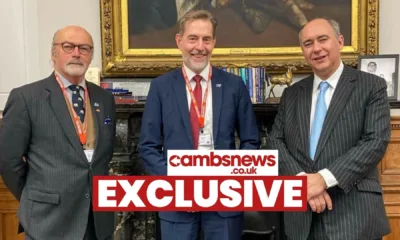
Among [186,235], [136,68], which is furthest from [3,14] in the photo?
[186,235]

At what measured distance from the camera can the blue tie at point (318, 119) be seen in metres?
1.78

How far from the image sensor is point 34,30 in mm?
3049

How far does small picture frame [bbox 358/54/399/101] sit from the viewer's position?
2701 millimetres

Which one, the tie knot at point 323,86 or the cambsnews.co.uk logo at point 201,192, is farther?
the tie knot at point 323,86

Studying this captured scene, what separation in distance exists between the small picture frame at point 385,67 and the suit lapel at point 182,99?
1.30 m

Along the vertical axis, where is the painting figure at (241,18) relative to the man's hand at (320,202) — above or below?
above

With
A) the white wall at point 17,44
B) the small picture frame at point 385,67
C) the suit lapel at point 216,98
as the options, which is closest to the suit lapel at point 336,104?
the suit lapel at point 216,98

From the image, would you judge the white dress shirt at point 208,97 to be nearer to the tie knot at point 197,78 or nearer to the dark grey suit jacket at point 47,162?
the tie knot at point 197,78

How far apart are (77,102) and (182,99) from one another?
44 centimetres

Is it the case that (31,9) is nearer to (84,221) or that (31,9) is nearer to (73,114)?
(73,114)

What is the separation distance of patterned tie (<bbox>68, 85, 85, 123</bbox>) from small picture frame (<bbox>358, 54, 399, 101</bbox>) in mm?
1673

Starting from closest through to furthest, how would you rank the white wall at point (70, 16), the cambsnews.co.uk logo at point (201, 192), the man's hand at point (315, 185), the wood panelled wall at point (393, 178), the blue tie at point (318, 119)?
1. the cambsnews.co.uk logo at point (201, 192)
2. the man's hand at point (315, 185)
3. the blue tie at point (318, 119)
4. the wood panelled wall at point (393, 178)
5. the white wall at point (70, 16)

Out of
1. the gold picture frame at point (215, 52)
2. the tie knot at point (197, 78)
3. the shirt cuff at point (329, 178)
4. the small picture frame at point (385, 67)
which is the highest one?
the gold picture frame at point (215, 52)

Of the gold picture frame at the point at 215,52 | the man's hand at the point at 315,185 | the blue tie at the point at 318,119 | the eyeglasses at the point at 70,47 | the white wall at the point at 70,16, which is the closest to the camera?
the man's hand at the point at 315,185
